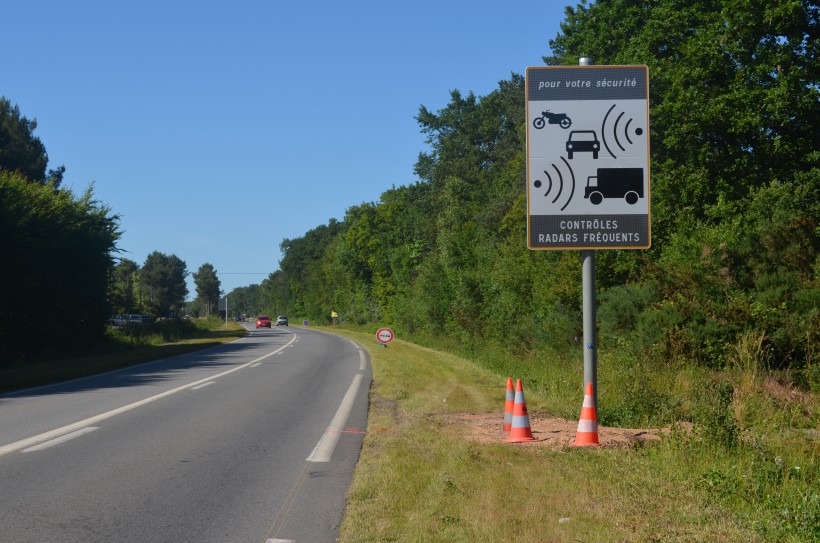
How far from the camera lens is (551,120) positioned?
11367mm

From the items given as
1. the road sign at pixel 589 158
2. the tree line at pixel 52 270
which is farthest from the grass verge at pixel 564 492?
the tree line at pixel 52 270

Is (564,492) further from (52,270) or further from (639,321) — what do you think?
(52,270)

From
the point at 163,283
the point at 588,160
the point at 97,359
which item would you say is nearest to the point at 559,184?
the point at 588,160

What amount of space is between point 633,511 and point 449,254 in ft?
148

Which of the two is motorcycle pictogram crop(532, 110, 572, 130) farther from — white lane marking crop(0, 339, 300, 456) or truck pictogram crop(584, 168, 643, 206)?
white lane marking crop(0, 339, 300, 456)

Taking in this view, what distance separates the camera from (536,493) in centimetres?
697

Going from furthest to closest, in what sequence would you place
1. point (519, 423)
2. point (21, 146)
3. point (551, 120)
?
point (21, 146), point (551, 120), point (519, 423)

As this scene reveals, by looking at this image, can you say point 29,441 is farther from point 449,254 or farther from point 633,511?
point 449,254

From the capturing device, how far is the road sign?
442 inches

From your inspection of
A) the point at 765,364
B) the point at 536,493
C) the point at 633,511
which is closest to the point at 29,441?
the point at 536,493

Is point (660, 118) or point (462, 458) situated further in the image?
point (660, 118)

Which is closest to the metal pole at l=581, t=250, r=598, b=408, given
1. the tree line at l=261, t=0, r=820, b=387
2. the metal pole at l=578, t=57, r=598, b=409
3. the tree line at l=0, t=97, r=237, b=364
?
the metal pole at l=578, t=57, r=598, b=409

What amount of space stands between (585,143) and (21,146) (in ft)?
251

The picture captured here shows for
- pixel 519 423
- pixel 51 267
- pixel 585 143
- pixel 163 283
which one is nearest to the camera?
pixel 519 423
